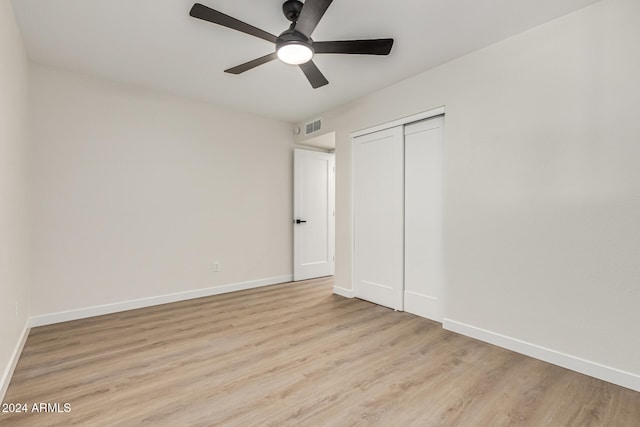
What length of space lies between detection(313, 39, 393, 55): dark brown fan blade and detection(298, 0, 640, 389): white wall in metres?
1.15

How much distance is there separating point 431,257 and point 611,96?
74.4 inches

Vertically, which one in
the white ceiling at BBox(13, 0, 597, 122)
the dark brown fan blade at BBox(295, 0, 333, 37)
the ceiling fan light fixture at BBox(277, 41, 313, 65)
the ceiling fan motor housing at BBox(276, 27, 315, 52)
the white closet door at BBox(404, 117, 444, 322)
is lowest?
the white closet door at BBox(404, 117, 444, 322)

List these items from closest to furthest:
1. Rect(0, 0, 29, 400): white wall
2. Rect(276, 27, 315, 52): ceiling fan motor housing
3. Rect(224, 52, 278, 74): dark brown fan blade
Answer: Rect(0, 0, 29, 400): white wall, Rect(276, 27, 315, 52): ceiling fan motor housing, Rect(224, 52, 278, 74): dark brown fan blade

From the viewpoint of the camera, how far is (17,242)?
96.0 inches

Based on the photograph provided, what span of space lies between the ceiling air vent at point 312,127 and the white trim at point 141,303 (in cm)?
235

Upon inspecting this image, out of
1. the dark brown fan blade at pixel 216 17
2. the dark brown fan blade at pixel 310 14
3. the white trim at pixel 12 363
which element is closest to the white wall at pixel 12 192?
the white trim at pixel 12 363

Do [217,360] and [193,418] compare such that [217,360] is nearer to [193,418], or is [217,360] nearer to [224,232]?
[193,418]

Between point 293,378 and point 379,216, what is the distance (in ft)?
7.16

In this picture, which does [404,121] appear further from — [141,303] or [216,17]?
[141,303]

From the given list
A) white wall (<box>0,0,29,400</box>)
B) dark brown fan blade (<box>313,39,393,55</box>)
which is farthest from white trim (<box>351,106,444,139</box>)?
white wall (<box>0,0,29,400</box>)

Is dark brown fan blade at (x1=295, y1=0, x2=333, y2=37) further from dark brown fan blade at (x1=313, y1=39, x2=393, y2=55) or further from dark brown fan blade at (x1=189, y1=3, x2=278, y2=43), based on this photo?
dark brown fan blade at (x1=189, y1=3, x2=278, y2=43)

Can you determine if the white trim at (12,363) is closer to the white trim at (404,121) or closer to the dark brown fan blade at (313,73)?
the dark brown fan blade at (313,73)

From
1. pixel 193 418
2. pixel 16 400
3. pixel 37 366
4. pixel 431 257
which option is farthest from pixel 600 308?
pixel 37 366

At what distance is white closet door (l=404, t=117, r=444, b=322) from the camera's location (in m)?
3.20
